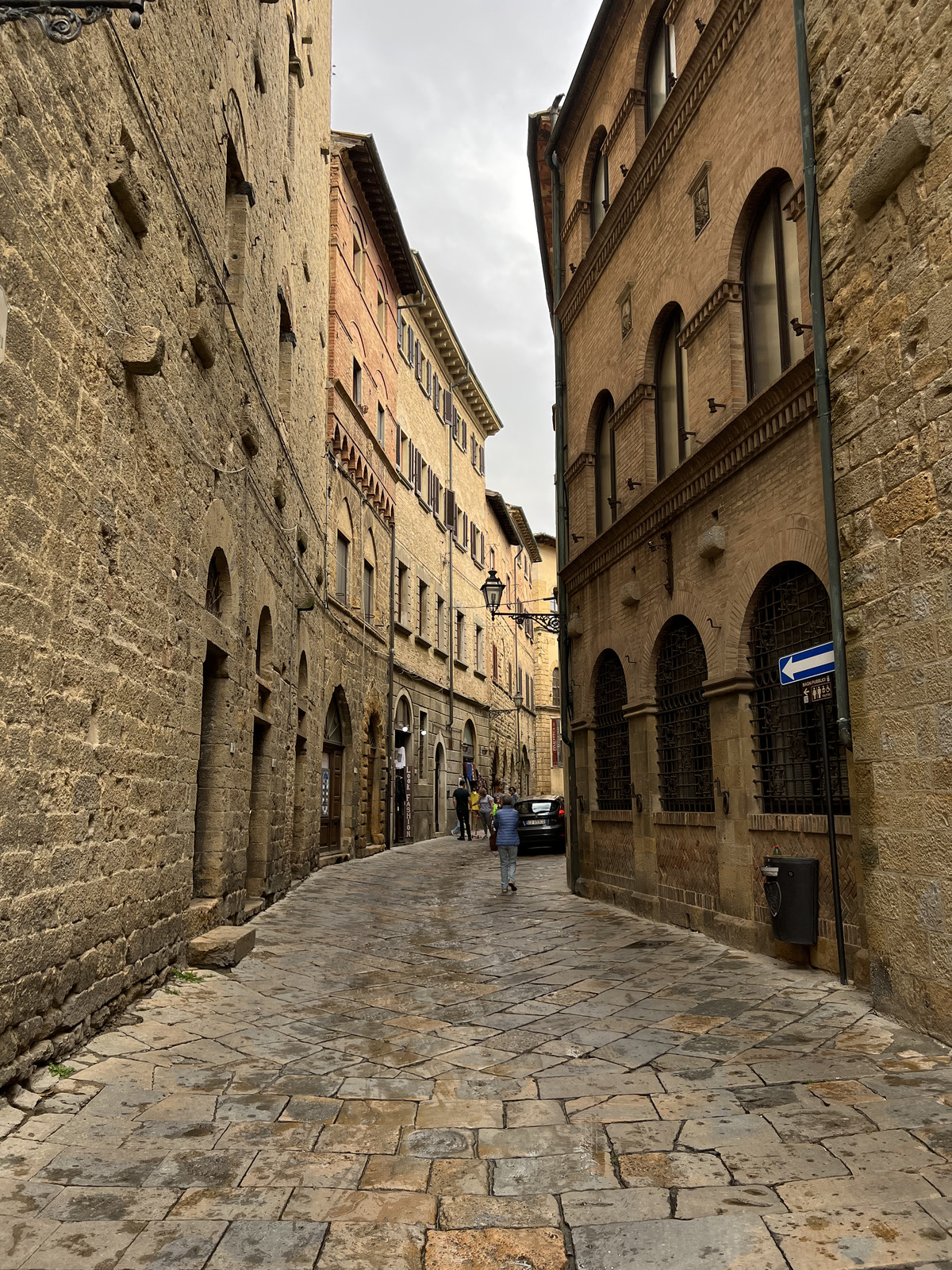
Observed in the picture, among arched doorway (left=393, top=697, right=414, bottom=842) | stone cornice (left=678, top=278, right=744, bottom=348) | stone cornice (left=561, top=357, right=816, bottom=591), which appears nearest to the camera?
stone cornice (left=561, top=357, right=816, bottom=591)

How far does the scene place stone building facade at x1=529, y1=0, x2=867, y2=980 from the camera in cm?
802

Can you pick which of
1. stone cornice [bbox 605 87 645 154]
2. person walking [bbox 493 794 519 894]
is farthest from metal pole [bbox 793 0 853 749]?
person walking [bbox 493 794 519 894]

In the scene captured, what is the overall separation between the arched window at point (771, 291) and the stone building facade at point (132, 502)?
4.71 m

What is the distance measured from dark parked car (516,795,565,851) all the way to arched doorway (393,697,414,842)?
9.83ft

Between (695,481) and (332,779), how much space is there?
10753 millimetres

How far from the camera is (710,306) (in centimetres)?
964

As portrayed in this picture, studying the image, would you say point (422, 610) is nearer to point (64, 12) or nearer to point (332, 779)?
point (332, 779)

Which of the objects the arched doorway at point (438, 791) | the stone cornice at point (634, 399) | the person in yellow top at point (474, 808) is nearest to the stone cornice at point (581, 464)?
the stone cornice at point (634, 399)

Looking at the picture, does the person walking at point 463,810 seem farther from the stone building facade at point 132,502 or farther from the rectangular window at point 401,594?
the stone building facade at point 132,502

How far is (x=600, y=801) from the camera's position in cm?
1298

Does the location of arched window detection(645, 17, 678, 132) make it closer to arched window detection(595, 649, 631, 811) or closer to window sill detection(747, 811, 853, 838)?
arched window detection(595, 649, 631, 811)

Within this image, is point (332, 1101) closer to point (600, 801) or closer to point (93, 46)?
point (93, 46)

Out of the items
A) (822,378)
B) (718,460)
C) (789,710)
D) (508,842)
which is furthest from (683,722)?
(508,842)

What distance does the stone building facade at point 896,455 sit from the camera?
5344mm
